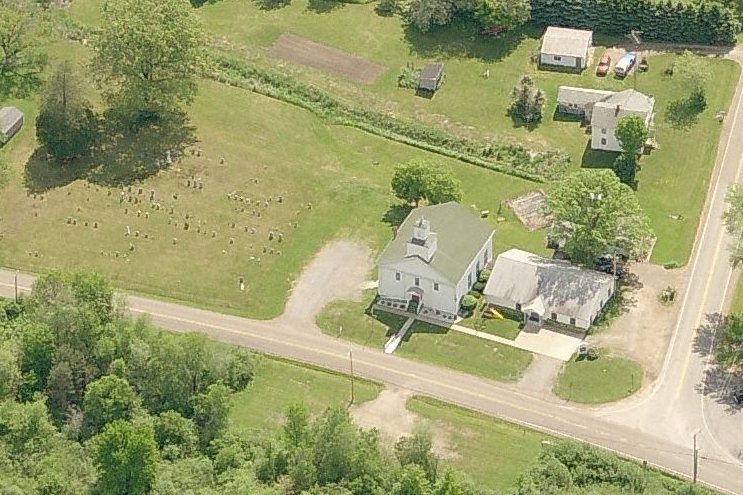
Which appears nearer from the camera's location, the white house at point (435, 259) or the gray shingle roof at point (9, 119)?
the white house at point (435, 259)

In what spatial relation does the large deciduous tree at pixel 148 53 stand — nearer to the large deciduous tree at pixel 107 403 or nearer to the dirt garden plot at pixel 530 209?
the dirt garden plot at pixel 530 209

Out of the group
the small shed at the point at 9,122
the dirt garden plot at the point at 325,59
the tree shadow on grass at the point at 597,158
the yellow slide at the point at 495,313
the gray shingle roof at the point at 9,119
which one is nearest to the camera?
the yellow slide at the point at 495,313

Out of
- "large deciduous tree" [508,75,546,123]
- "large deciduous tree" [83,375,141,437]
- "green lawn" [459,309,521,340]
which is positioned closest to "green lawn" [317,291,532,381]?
"green lawn" [459,309,521,340]

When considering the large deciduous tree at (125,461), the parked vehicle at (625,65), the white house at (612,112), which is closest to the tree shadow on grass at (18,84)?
the large deciduous tree at (125,461)

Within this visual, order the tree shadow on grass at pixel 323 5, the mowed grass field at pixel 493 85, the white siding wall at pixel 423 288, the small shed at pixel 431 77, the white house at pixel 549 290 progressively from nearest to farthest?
the white house at pixel 549 290 → the white siding wall at pixel 423 288 → the mowed grass field at pixel 493 85 → the small shed at pixel 431 77 → the tree shadow on grass at pixel 323 5

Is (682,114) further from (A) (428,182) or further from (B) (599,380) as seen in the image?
(B) (599,380)

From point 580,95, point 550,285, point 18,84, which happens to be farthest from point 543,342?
point 18,84

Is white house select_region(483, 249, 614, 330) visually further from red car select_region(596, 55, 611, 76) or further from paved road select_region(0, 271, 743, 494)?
red car select_region(596, 55, 611, 76)
